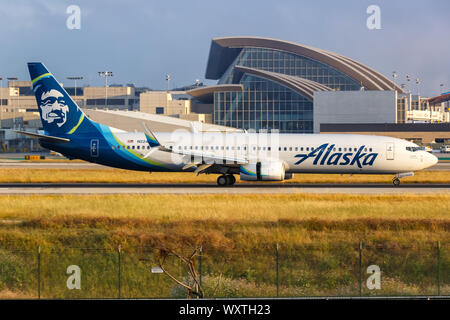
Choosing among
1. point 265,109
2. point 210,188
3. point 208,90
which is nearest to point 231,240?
point 210,188

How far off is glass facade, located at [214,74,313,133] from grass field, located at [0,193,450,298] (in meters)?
95.1

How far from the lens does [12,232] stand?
81.1 ft

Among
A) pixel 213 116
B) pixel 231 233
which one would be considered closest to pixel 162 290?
pixel 231 233

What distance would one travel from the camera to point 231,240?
76.0 ft

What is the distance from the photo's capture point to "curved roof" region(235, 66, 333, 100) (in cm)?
12775

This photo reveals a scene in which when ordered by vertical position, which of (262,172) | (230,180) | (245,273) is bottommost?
(245,273)

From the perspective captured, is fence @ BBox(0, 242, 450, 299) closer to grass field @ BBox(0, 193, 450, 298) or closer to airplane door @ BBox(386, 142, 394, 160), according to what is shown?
grass field @ BBox(0, 193, 450, 298)

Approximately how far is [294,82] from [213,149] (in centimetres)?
8942

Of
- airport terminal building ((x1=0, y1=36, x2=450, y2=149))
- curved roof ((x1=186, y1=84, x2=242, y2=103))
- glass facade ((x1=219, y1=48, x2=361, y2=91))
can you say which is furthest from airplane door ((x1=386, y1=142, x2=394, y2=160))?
glass facade ((x1=219, y1=48, x2=361, y2=91))

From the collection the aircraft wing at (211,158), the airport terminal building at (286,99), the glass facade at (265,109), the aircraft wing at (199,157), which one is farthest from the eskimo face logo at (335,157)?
the glass facade at (265,109)

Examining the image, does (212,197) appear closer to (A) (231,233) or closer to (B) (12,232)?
(A) (231,233)

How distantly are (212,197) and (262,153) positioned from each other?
9.67m

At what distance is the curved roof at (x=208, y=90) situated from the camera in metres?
134

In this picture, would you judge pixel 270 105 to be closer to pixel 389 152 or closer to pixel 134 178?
pixel 134 178
